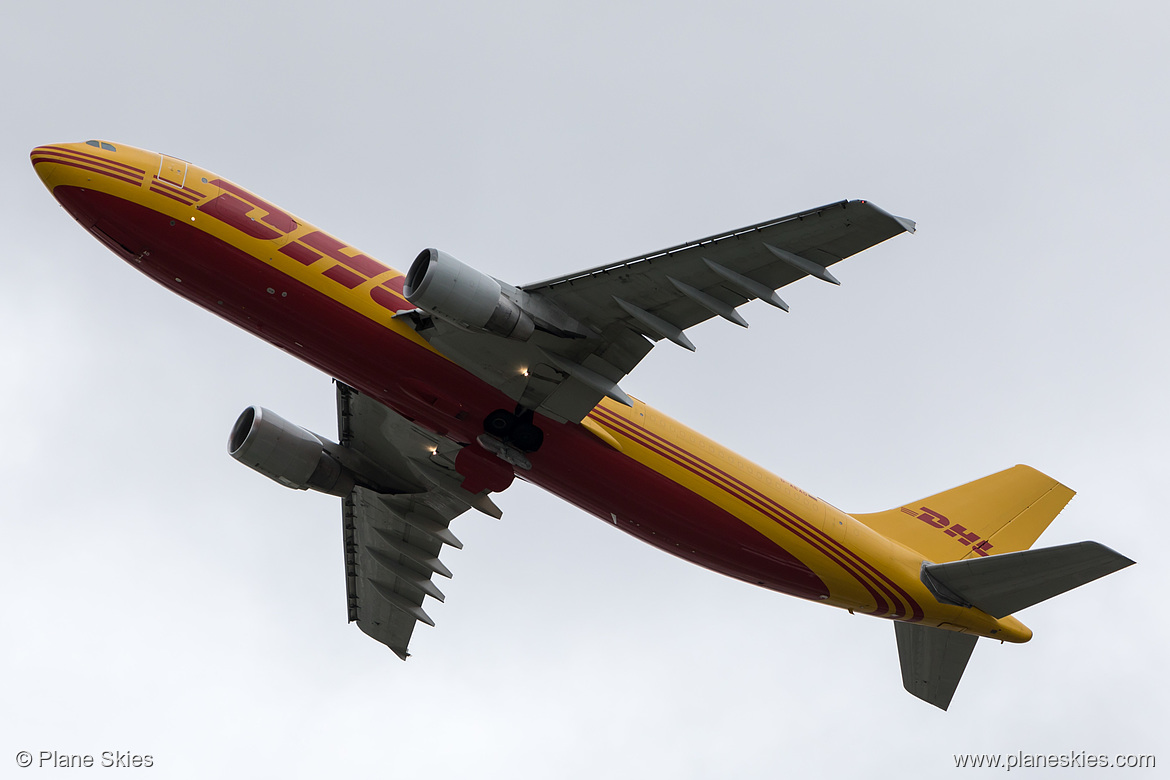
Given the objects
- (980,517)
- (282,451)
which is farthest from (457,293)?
(980,517)

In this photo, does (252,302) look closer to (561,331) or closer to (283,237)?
(283,237)

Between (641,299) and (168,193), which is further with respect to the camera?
(168,193)

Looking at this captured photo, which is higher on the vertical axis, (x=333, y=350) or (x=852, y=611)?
(x=333, y=350)

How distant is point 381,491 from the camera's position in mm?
33156

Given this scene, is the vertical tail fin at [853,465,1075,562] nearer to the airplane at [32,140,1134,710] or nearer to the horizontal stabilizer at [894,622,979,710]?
the airplane at [32,140,1134,710]

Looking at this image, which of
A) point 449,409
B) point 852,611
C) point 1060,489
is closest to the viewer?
point 449,409

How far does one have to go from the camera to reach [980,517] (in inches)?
1236

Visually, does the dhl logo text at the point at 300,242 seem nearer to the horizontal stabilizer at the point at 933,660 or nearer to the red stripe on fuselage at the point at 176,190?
the red stripe on fuselage at the point at 176,190

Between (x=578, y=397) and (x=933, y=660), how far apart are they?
1340 cm

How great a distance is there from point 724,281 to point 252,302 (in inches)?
401

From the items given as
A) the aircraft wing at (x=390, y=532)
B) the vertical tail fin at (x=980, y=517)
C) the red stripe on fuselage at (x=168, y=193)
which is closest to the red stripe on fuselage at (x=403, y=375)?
the red stripe on fuselage at (x=168, y=193)

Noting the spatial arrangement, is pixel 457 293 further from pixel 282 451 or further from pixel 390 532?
pixel 390 532

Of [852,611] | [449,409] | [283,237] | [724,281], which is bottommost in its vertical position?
[852,611]

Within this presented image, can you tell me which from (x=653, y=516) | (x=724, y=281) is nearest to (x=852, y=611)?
(x=653, y=516)
